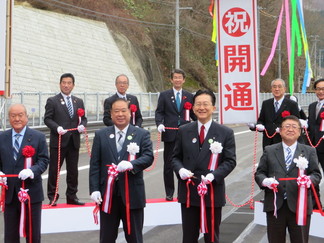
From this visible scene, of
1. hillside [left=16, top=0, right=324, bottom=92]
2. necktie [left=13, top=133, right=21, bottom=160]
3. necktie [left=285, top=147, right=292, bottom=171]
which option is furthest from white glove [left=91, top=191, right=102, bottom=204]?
hillside [left=16, top=0, right=324, bottom=92]

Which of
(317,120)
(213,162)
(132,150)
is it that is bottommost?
(213,162)

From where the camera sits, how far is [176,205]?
9906 mm

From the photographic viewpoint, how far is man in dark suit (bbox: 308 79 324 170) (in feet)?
33.4

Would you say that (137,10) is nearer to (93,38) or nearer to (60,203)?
(93,38)

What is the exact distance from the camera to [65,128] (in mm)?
10055

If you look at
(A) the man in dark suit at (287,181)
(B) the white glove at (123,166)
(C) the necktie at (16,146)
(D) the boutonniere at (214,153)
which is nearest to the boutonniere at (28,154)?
(C) the necktie at (16,146)

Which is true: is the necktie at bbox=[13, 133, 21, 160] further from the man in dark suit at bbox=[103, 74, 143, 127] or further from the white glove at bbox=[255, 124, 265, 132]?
the white glove at bbox=[255, 124, 265, 132]

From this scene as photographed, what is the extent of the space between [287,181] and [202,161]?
835mm

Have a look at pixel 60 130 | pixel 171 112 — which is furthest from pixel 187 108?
pixel 60 130

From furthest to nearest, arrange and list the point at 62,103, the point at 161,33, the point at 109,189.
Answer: the point at 161,33, the point at 62,103, the point at 109,189

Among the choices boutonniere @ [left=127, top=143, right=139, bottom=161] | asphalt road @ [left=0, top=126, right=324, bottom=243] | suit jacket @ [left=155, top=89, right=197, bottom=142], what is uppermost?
suit jacket @ [left=155, top=89, right=197, bottom=142]

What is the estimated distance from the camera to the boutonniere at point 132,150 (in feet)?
20.4

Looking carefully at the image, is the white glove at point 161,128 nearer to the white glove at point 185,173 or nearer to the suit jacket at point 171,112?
the suit jacket at point 171,112

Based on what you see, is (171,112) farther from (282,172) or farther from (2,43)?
(282,172)
